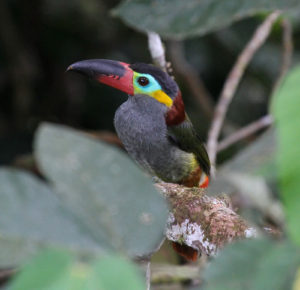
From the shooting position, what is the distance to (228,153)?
4344 millimetres

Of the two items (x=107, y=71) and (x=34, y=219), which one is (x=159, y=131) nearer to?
(x=107, y=71)

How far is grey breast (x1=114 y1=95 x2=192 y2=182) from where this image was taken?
9.66ft

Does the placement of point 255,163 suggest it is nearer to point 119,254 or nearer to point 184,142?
point 119,254

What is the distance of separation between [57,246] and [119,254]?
62 mm

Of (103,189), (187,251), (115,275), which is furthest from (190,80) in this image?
(115,275)

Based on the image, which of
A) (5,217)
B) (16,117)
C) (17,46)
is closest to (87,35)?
(17,46)

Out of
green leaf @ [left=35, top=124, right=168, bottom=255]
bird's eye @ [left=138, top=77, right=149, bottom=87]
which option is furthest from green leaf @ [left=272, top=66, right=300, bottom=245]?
bird's eye @ [left=138, top=77, right=149, bottom=87]

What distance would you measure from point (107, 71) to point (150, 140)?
0.42 meters

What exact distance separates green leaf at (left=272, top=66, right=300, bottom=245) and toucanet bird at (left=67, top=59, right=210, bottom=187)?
2286mm

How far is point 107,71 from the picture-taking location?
9.09ft

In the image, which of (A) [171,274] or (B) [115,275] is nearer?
(B) [115,275]

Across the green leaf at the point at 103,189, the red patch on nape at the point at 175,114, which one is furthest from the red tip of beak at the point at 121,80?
the green leaf at the point at 103,189

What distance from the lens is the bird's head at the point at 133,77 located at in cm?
268

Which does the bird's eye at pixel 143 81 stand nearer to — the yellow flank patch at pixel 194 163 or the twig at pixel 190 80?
the yellow flank patch at pixel 194 163
